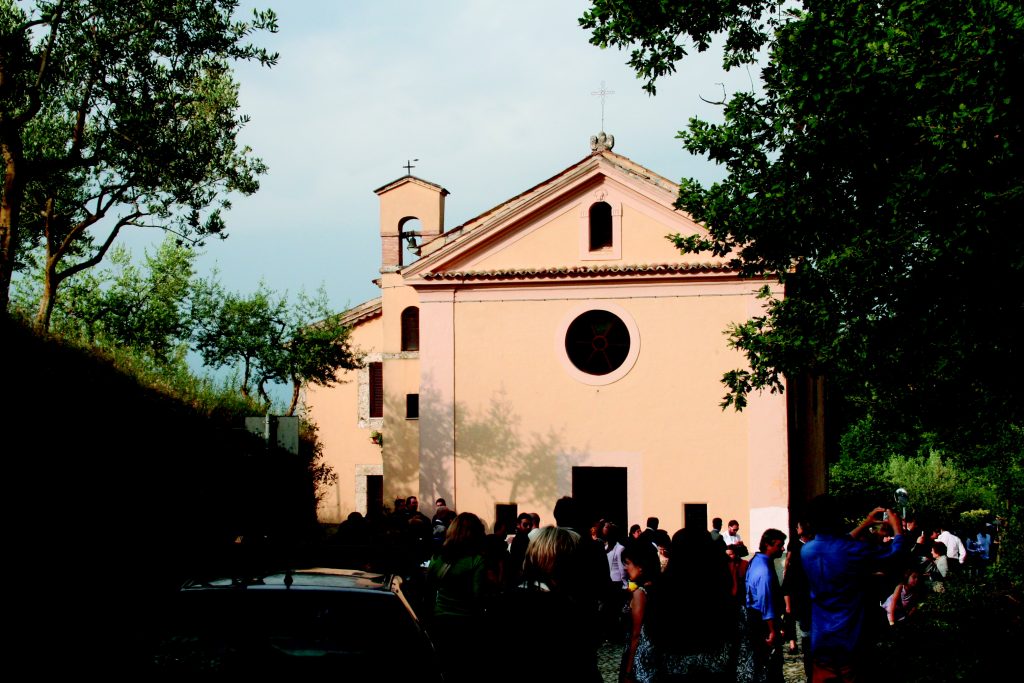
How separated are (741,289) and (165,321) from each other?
46.8 ft

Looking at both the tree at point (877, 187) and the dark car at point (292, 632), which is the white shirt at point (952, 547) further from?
the dark car at point (292, 632)

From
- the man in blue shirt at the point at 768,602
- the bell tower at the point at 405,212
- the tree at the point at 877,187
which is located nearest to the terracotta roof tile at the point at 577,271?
the bell tower at the point at 405,212

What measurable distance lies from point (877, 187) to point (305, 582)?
10230 mm

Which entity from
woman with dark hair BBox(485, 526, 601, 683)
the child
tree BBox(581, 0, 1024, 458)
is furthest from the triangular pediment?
woman with dark hair BBox(485, 526, 601, 683)

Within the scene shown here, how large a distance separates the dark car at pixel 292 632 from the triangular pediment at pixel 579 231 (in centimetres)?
1800

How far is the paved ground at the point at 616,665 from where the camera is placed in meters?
11.6

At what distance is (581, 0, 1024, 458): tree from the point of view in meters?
11.7

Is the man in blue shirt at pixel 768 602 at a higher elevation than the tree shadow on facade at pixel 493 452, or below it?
below

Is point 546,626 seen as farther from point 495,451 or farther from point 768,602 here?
point 495,451

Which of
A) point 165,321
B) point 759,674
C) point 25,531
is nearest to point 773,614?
point 759,674

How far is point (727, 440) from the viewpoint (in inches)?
891

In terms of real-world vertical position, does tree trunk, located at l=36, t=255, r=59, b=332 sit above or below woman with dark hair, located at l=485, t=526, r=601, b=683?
above

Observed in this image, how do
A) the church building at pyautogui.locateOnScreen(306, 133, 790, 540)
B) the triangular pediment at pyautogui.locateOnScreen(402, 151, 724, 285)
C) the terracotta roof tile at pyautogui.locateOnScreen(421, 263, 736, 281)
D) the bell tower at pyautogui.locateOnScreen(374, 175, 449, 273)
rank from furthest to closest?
the bell tower at pyautogui.locateOnScreen(374, 175, 449, 273), the triangular pediment at pyautogui.locateOnScreen(402, 151, 724, 285), the terracotta roof tile at pyautogui.locateOnScreen(421, 263, 736, 281), the church building at pyautogui.locateOnScreen(306, 133, 790, 540)

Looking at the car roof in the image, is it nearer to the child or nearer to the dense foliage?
the child
